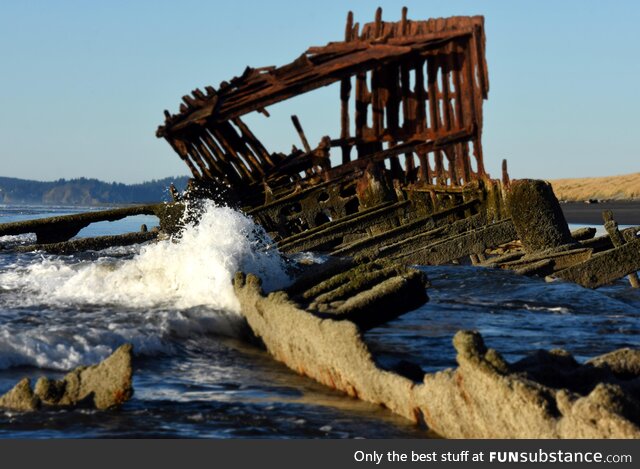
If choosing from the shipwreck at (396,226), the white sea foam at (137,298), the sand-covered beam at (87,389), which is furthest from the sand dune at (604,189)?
the sand-covered beam at (87,389)

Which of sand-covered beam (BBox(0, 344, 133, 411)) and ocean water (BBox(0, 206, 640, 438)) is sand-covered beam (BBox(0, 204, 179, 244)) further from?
sand-covered beam (BBox(0, 344, 133, 411))

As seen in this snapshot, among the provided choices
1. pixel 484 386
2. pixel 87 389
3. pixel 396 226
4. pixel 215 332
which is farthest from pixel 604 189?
pixel 484 386

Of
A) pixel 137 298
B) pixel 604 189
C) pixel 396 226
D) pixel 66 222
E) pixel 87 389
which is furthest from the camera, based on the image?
pixel 604 189

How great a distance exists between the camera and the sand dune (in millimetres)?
72231

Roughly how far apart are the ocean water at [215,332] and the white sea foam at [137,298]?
17mm

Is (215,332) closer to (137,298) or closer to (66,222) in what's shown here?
(137,298)

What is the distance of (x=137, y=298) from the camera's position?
1110 centimetres

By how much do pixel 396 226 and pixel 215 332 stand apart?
7.25 metres

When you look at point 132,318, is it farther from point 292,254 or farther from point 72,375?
point 292,254

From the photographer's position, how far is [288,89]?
1712 cm

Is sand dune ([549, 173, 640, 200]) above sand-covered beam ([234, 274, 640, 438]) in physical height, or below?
above

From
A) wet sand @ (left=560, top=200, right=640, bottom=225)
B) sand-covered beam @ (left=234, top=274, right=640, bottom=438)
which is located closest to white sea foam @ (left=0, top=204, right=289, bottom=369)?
sand-covered beam @ (left=234, top=274, right=640, bottom=438)

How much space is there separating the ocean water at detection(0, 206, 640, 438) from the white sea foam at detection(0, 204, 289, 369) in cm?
2

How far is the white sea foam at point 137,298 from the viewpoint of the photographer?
812cm
